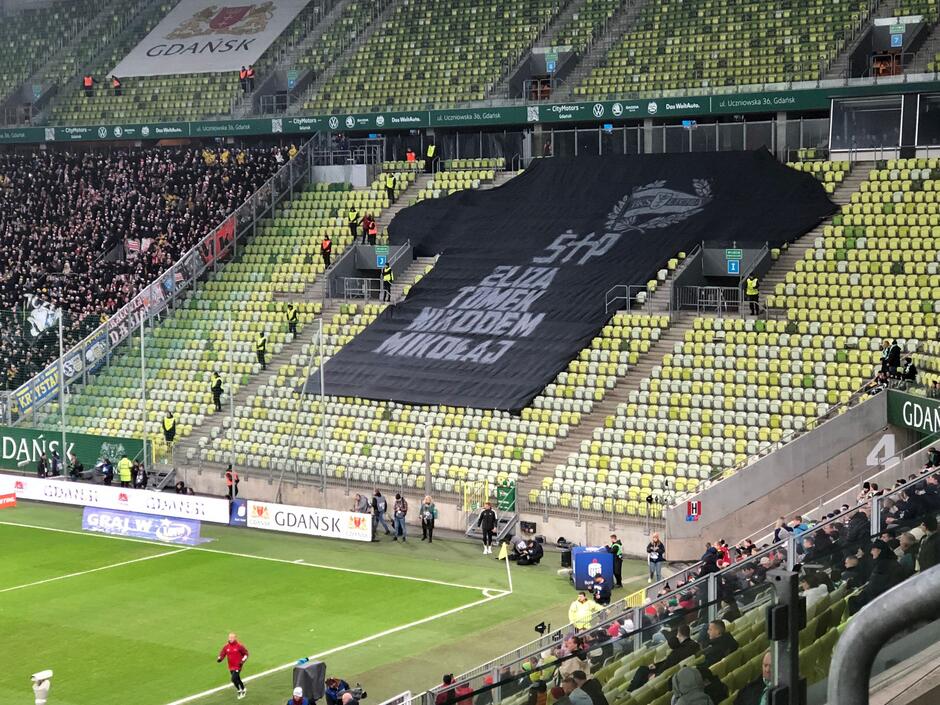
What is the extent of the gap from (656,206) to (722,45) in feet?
22.7

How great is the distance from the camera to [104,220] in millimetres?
53906

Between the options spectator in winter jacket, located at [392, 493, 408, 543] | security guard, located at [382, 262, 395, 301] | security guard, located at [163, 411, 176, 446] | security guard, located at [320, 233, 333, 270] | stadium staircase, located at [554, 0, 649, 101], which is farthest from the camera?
stadium staircase, located at [554, 0, 649, 101]

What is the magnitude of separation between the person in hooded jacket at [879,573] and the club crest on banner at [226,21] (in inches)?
2028

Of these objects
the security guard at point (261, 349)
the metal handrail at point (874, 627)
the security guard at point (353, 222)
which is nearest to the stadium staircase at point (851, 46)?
the security guard at point (353, 222)

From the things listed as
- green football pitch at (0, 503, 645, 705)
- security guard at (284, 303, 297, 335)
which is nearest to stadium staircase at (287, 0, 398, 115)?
security guard at (284, 303, 297, 335)

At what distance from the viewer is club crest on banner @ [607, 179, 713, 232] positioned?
41.9 m

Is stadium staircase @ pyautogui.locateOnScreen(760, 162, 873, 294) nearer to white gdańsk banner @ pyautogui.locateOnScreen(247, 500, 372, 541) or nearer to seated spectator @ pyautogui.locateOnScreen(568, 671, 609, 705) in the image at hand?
white gdańsk banner @ pyautogui.locateOnScreen(247, 500, 372, 541)

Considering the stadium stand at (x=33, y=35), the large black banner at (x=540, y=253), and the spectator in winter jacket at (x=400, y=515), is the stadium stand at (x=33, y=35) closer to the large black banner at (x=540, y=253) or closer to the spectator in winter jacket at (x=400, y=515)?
the large black banner at (x=540, y=253)

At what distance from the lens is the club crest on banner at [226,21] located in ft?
194

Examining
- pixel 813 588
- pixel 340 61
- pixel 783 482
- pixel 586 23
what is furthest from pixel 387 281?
pixel 813 588

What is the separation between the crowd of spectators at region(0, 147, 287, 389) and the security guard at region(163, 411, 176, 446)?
27.3 feet

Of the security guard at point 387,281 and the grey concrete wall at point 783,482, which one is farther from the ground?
the security guard at point 387,281

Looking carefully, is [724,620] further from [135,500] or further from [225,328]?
[225,328]

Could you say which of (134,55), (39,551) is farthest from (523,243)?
(134,55)
